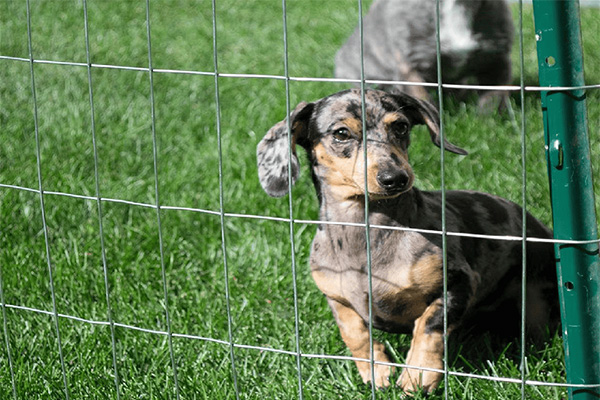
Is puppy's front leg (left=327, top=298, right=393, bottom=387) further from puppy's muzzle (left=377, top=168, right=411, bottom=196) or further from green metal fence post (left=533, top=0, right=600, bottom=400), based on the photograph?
green metal fence post (left=533, top=0, right=600, bottom=400)

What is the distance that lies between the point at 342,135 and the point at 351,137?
0.03 metres

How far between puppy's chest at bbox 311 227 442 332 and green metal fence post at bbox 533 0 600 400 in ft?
1.94

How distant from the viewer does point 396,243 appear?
2756mm

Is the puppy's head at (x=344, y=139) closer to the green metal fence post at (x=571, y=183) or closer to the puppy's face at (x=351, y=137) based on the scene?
the puppy's face at (x=351, y=137)

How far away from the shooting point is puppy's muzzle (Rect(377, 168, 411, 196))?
2.60 m

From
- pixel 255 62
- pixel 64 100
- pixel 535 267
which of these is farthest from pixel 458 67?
pixel 535 267

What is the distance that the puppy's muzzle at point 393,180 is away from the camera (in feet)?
8.54

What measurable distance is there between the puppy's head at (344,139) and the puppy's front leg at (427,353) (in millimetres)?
398

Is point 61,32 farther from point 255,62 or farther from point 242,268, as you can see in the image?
point 242,268

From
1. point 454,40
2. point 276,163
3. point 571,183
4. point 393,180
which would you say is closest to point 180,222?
point 276,163

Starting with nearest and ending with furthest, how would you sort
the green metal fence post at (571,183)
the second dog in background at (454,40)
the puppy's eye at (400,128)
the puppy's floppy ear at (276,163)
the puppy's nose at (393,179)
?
the green metal fence post at (571,183) → the puppy's nose at (393,179) → the puppy's floppy ear at (276,163) → the puppy's eye at (400,128) → the second dog in background at (454,40)

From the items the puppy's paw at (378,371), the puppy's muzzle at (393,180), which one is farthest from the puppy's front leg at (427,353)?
the puppy's muzzle at (393,180)

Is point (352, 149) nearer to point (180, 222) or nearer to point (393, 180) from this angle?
point (393, 180)

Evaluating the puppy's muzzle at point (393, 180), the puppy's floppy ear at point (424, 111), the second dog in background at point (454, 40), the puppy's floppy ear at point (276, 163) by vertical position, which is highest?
the second dog in background at point (454, 40)
